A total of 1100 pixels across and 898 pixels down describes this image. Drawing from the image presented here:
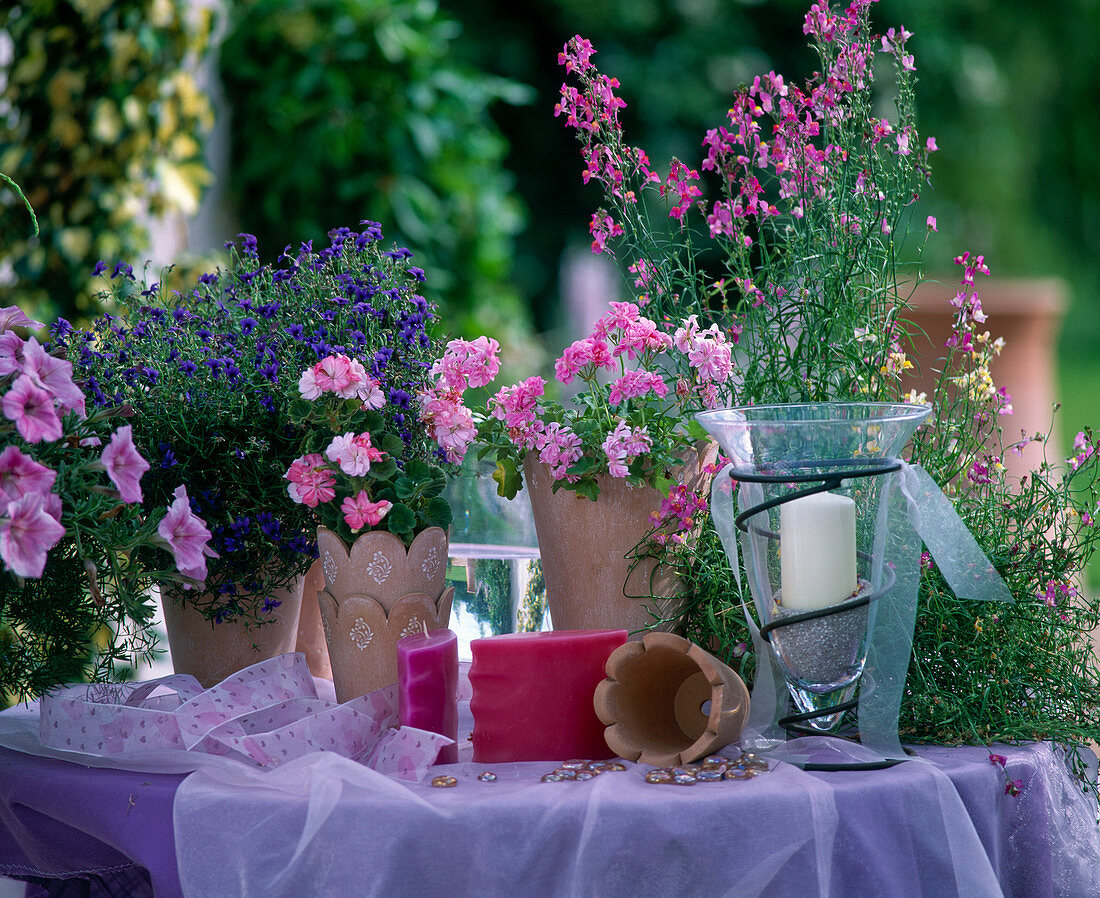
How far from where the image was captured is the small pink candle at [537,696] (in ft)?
3.34

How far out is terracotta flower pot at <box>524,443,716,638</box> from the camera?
117 cm

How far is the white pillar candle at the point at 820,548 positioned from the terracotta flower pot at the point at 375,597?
0.40 m

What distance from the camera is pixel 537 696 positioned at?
3.34 ft

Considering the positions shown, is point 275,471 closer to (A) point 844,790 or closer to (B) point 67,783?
(B) point 67,783

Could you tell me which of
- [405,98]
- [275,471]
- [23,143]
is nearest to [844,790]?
[275,471]

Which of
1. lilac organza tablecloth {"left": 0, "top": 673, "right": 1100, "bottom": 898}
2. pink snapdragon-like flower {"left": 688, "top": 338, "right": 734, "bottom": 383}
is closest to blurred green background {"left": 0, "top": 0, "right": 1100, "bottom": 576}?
pink snapdragon-like flower {"left": 688, "top": 338, "right": 734, "bottom": 383}

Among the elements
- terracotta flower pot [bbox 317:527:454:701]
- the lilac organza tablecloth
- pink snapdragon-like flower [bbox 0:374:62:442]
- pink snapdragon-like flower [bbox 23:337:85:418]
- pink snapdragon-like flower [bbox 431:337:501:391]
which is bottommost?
the lilac organza tablecloth

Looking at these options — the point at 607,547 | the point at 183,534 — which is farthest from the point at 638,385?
the point at 183,534

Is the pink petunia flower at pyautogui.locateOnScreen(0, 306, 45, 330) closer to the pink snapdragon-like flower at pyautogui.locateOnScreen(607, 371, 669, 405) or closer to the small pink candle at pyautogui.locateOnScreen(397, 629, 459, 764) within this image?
the small pink candle at pyautogui.locateOnScreen(397, 629, 459, 764)

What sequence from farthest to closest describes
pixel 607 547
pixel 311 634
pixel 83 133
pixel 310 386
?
pixel 83 133 → pixel 311 634 → pixel 607 547 → pixel 310 386

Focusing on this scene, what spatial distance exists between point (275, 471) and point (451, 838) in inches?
20.3

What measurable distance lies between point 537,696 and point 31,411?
21.4 inches

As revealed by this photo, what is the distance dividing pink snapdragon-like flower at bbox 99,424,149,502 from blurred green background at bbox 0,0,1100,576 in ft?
3.32

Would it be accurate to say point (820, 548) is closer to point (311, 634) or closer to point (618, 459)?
point (618, 459)
